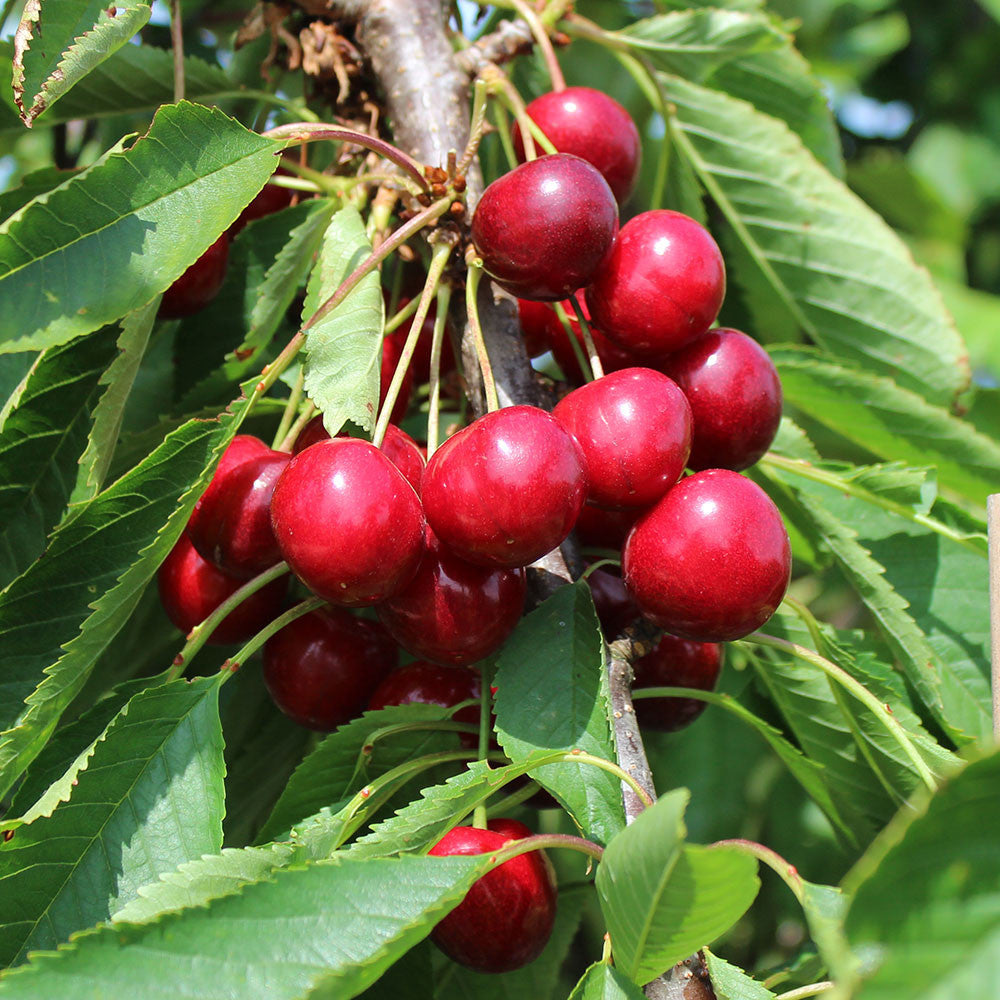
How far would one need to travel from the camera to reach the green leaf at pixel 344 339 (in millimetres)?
A: 981

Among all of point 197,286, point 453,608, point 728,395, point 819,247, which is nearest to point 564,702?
point 453,608

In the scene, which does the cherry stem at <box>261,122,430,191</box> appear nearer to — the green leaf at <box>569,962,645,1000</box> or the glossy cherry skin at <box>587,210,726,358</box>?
the glossy cherry skin at <box>587,210,726,358</box>

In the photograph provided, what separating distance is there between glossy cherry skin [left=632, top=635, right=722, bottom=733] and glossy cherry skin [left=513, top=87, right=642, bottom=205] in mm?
572

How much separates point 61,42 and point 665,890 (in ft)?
3.01

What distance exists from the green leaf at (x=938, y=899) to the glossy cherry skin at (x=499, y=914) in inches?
17.3

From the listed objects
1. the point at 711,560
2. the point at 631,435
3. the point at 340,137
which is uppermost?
the point at 340,137

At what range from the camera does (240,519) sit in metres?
1.04

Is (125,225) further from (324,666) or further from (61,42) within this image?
(324,666)

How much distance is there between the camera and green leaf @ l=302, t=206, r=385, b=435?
981 millimetres

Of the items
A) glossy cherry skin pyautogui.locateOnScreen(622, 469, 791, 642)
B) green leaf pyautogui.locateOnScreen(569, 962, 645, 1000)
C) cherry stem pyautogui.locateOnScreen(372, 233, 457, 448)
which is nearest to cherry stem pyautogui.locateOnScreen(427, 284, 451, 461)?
cherry stem pyautogui.locateOnScreen(372, 233, 457, 448)

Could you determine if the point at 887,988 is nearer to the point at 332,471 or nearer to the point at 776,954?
the point at 332,471

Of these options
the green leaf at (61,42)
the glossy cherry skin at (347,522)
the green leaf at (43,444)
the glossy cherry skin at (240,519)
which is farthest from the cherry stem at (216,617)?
the green leaf at (61,42)

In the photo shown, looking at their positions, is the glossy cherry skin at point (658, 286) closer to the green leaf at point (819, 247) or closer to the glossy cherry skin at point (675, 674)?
the glossy cherry skin at point (675, 674)

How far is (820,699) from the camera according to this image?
1240 millimetres
